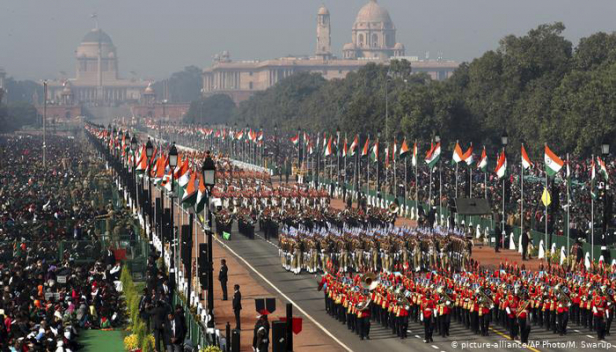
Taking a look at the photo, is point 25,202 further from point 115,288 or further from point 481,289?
point 481,289

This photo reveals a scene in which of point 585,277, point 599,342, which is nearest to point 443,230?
point 585,277

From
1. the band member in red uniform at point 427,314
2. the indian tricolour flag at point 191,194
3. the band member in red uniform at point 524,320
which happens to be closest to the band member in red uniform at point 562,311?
the band member in red uniform at point 524,320

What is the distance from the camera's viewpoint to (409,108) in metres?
113

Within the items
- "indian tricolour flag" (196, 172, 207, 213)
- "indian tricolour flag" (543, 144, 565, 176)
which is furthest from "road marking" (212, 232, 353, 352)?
"indian tricolour flag" (543, 144, 565, 176)

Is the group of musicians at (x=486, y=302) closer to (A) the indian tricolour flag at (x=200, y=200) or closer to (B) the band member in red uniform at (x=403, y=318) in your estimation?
(B) the band member in red uniform at (x=403, y=318)

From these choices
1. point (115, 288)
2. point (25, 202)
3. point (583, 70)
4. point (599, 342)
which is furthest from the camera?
point (583, 70)

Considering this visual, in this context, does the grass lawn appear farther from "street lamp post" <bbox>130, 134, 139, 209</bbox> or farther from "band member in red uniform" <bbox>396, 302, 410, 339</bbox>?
"street lamp post" <bbox>130, 134, 139, 209</bbox>

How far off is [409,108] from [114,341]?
77.1m

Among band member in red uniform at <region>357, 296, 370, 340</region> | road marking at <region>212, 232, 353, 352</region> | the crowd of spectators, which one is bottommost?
road marking at <region>212, 232, 353, 352</region>

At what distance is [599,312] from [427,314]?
14.4 ft

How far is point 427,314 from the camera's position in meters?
37.1

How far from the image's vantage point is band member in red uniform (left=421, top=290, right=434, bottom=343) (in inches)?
1455

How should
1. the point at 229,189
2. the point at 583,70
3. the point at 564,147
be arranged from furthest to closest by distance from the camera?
the point at 583,70
the point at 564,147
the point at 229,189

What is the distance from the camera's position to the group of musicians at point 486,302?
37.2 metres
